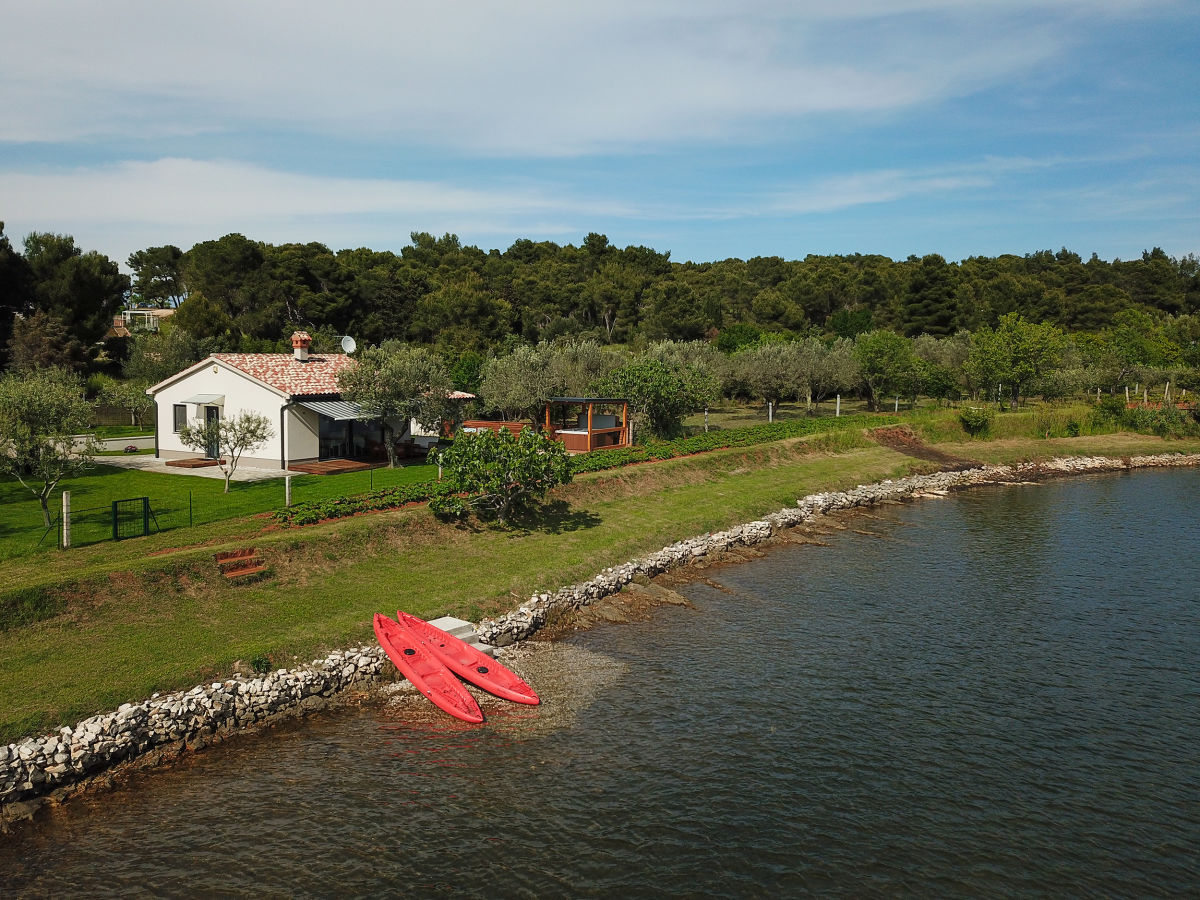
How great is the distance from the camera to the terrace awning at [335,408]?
1521 inches

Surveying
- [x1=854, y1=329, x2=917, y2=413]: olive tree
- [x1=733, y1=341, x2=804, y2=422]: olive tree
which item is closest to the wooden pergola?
[x1=733, y1=341, x2=804, y2=422]: olive tree

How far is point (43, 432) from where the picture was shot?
25.5 metres

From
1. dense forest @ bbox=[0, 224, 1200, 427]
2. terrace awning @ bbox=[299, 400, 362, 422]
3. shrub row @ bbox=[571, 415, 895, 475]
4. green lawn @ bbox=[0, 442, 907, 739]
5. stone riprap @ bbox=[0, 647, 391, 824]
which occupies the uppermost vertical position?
dense forest @ bbox=[0, 224, 1200, 427]

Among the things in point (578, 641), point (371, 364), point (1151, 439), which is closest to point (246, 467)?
point (371, 364)

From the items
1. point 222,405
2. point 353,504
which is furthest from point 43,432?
point 222,405

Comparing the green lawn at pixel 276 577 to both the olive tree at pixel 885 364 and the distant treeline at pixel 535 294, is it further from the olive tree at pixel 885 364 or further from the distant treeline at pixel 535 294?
the distant treeline at pixel 535 294

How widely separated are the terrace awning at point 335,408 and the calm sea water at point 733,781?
68.9ft

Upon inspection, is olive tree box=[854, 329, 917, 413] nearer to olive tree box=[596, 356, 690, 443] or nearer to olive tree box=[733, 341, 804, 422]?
olive tree box=[733, 341, 804, 422]

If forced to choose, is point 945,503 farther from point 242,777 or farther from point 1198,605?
point 242,777

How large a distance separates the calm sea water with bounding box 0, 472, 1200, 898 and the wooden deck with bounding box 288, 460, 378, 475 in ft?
65.2

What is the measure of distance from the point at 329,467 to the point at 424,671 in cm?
2165

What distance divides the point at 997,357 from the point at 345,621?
58.0 metres

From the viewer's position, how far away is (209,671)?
17812mm

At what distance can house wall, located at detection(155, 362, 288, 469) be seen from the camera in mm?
38969
